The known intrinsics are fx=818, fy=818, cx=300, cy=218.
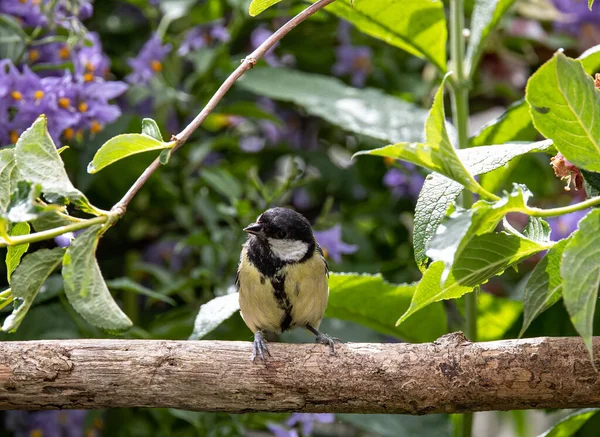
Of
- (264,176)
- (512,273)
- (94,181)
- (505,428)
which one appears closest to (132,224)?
(94,181)

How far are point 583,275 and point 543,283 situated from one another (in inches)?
6.5

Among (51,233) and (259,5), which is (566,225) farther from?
(51,233)

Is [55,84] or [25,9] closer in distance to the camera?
[55,84]

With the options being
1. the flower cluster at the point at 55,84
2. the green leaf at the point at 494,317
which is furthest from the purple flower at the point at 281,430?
the flower cluster at the point at 55,84

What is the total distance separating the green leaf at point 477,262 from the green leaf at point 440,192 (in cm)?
7

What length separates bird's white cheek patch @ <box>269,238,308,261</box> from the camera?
1.85 meters

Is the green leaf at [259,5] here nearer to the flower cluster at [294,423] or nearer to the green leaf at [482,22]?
the green leaf at [482,22]

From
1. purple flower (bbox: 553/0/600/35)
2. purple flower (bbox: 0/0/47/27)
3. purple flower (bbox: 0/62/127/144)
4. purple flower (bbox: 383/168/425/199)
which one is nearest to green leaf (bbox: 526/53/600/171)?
purple flower (bbox: 0/62/127/144)

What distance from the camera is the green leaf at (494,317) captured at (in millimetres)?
1949

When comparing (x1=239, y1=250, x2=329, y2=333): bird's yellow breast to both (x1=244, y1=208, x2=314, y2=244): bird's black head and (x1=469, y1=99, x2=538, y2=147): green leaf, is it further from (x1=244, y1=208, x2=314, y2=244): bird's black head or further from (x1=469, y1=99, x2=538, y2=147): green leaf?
(x1=469, y1=99, x2=538, y2=147): green leaf

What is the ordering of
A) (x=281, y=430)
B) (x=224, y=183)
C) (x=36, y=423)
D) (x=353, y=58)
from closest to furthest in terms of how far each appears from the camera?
1. (x=281, y=430)
2. (x=36, y=423)
3. (x=224, y=183)
4. (x=353, y=58)

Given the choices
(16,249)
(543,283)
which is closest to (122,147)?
(16,249)

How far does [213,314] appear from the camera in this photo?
5.35 ft

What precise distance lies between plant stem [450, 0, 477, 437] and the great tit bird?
327 millimetres
